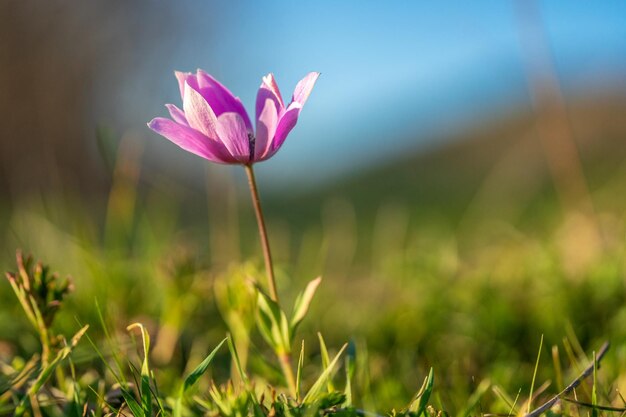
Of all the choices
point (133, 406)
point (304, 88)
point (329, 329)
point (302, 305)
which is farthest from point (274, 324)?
point (329, 329)

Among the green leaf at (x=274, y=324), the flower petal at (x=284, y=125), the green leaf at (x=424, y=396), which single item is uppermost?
the flower petal at (x=284, y=125)

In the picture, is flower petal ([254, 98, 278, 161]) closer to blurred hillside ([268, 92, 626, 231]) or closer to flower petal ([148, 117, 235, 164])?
flower petal ([148, 117, 235, 164])

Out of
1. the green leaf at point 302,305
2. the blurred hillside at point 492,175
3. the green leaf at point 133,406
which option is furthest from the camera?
the blurred hillside at point 492,175

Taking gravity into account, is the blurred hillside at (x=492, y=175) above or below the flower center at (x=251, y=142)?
below

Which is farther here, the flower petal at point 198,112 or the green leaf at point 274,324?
Answer: the green leaf at point 274,324

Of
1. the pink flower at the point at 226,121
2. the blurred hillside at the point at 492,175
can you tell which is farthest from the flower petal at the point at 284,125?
the blurred hillside at the point at 492,175

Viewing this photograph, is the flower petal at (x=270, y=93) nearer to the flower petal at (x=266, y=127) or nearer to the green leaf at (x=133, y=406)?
the flower petal at (x=266, y=127)

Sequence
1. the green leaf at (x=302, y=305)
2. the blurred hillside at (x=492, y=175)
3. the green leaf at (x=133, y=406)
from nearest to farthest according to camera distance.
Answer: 1. the green leaf at (x=133, y=406)
2. the green leaf at (x=302, y=305)
3. the blurred hillside at (x=492, y=175)
